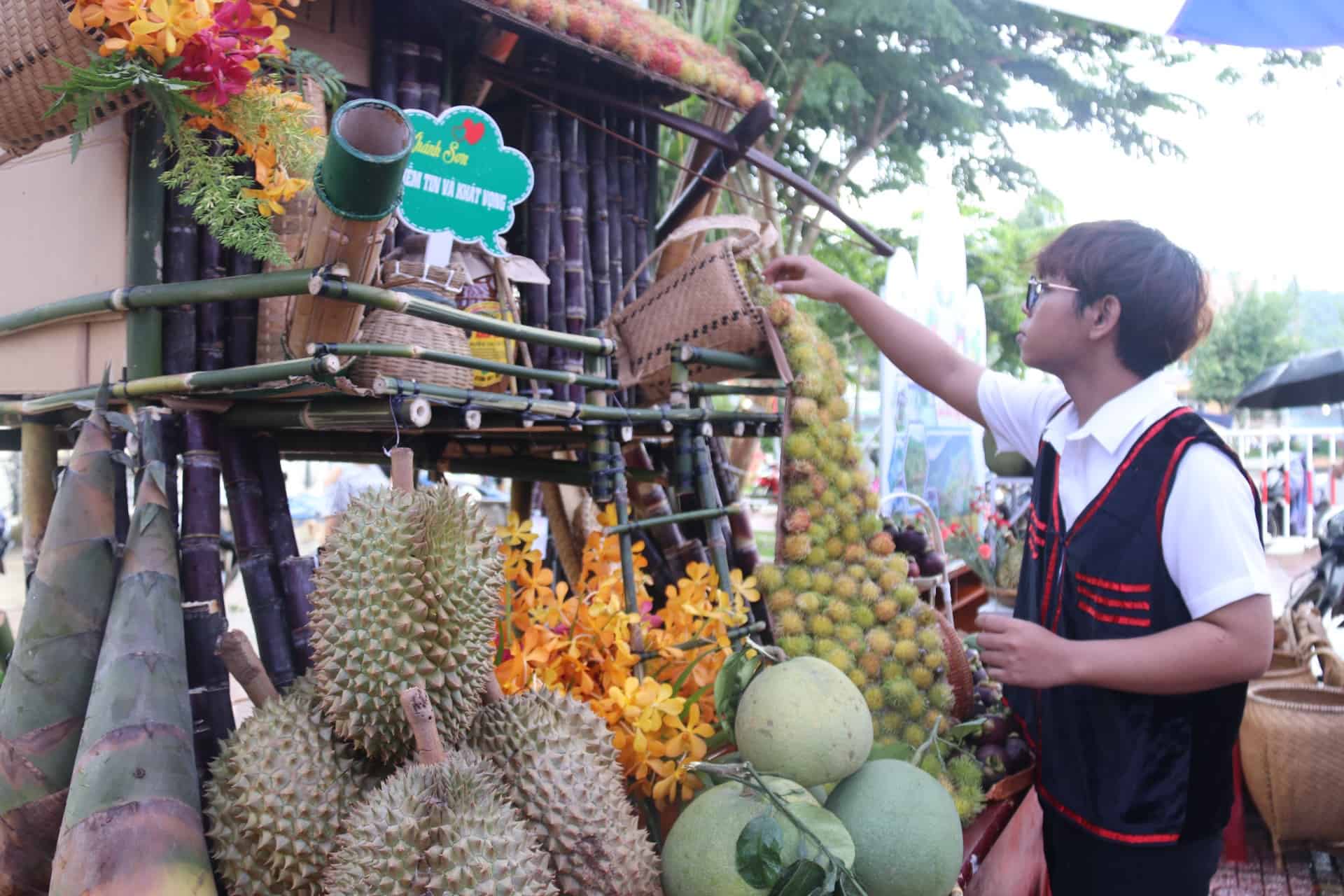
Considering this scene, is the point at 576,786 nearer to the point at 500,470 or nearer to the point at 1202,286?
the point at 500,470

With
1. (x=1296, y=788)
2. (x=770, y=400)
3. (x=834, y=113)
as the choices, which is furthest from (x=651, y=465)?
(x=834, y=113)

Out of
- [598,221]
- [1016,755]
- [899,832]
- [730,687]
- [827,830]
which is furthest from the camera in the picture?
[598,221]

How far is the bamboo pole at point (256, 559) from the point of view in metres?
1.96

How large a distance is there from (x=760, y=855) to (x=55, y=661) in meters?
1.26

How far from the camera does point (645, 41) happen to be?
2.78 m

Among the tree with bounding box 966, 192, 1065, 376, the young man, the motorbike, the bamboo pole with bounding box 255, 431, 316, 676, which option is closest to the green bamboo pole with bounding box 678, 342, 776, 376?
the young man

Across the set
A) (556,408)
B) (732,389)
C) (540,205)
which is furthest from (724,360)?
(540,205)

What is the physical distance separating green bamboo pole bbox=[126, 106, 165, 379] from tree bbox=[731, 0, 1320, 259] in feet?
22.1

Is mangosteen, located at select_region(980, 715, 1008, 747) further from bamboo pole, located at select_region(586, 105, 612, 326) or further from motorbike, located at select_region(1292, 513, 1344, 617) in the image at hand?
motorbike, located at select_region(1292, 513, 1344, 617)

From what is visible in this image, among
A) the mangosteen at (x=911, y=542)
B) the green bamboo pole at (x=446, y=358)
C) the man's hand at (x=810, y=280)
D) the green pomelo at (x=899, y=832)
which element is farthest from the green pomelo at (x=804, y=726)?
the mangosteen at (x=911, y=542)

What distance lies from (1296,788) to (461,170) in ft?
12.9

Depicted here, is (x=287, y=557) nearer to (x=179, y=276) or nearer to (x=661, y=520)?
(x=179, y=276)

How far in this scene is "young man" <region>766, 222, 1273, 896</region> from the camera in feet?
5.66

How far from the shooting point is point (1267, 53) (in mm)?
9672
